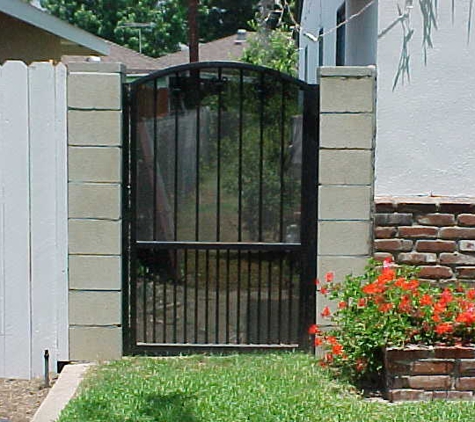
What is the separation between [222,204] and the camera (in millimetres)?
5859

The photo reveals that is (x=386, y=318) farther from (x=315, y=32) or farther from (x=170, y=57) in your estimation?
(x=170, y=57)

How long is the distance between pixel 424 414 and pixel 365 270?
1.23 metres

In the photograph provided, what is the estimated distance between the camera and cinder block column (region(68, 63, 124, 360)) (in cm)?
564

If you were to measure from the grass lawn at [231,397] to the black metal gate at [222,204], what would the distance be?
355 mm

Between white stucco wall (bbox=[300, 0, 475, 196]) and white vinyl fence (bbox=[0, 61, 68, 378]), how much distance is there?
2217 millimetres

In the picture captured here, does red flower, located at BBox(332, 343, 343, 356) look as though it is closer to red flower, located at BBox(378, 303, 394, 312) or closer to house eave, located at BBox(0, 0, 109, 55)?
red flower, located at BBox(378, 303, 394, 312)

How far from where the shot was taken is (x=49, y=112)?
221 inches

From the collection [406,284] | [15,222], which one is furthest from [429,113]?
[15,222]

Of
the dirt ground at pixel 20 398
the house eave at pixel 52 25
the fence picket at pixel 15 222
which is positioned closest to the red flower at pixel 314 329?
the dirt ground at pixel 20 398

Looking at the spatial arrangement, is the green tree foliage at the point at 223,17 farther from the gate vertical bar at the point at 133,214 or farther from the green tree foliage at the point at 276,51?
the gate vertical bar at the point at 133,214

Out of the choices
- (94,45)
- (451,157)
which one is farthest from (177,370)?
(94,45)

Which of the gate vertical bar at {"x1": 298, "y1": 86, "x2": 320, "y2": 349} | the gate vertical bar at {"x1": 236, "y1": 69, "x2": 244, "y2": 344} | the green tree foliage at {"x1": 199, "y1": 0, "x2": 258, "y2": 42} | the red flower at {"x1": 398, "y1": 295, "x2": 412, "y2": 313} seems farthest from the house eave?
the green tree foliage at {"x1": 199, "y1": 0, "x2": 258, "y2": 42}

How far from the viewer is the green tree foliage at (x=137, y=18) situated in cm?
3884

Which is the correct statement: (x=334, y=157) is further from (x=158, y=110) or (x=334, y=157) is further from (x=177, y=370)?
(x=177, y=370)
